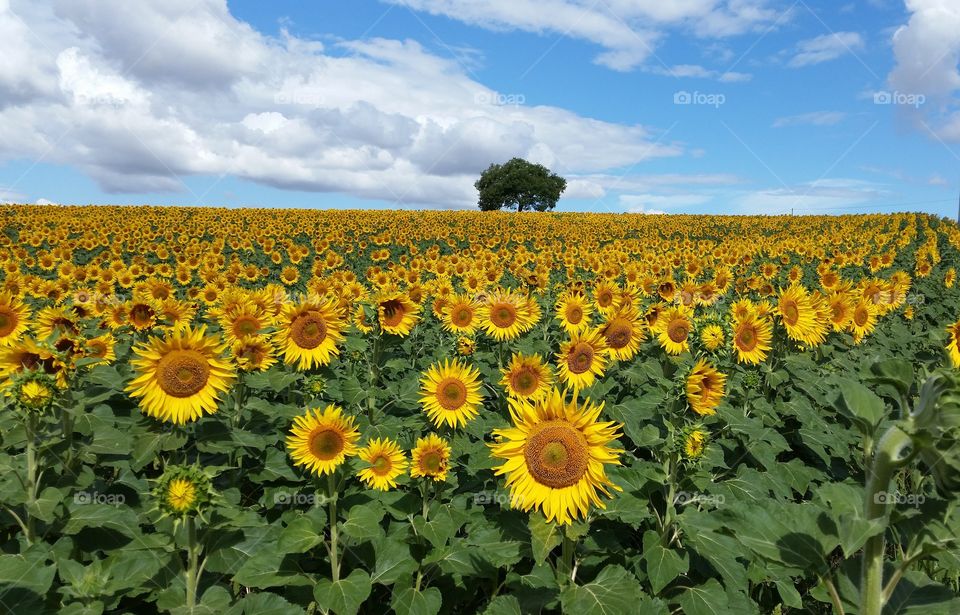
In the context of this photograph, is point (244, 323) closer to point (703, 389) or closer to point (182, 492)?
point (182, 492)

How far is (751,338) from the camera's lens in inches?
245

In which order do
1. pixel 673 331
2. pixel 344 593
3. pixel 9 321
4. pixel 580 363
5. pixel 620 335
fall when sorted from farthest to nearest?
pixel 673 331 → pixel 620 335 → pixel 580 363 → pixel 9 321 → pixel 344 593

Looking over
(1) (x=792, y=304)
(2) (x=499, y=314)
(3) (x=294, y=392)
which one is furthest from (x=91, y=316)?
(1) (x=792, y=304)

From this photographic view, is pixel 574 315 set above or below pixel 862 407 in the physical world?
above

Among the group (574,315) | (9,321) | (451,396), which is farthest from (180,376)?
(574,315)

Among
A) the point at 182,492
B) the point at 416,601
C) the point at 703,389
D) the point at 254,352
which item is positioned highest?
the point at 254,352

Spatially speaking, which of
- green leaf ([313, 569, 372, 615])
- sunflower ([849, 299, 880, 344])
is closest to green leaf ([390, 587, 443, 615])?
green leaf ([313, 569, 372, 615])

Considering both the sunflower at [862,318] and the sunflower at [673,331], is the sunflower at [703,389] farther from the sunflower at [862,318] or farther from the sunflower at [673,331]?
the sunflower at [862,318]

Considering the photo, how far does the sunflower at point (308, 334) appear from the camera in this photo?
5039mm

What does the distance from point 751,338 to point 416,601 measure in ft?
15.1

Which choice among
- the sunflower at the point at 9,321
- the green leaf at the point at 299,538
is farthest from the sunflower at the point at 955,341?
the sunflower at the point at 9,321

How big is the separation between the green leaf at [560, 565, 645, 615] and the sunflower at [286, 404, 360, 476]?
1632 millimetres

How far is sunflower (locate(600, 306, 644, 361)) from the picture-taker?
21.1 ft

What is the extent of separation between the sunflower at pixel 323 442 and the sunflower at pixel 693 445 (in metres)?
2.15
